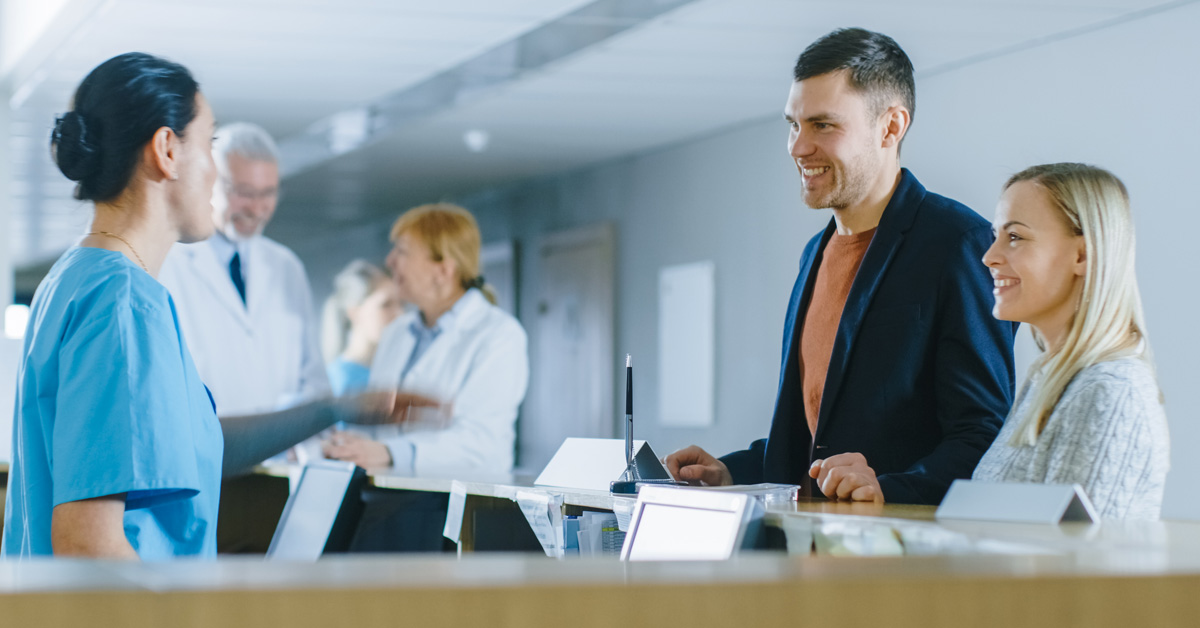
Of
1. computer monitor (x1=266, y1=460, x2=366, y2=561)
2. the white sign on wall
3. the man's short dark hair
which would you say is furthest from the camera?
the white sign on wall

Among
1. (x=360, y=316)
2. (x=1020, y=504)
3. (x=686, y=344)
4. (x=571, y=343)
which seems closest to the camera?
(x=1020, y=504)

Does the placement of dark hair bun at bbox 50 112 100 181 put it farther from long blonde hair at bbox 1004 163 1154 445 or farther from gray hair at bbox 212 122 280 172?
gray hair at bbox 212 122 280 172

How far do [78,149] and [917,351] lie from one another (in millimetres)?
1244

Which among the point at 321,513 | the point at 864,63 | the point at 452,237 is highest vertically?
the point at 864,63

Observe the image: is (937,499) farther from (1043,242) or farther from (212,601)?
(212,601)

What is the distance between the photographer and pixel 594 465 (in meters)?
2.03

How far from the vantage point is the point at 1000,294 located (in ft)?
6.09

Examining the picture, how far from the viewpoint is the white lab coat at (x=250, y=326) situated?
12.2 feet

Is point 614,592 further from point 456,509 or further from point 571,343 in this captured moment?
point 571,343

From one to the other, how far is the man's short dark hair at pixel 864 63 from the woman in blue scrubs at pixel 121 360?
105cm

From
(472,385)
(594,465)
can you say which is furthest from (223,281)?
(594,465)

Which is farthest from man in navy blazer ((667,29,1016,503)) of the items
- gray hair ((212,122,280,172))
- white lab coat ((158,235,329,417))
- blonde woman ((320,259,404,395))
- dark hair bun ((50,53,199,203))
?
blonde woman ((320,259,404,395))

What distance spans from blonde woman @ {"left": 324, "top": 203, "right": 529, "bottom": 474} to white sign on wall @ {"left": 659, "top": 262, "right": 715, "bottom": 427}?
292cm

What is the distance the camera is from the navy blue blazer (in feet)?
6.36
